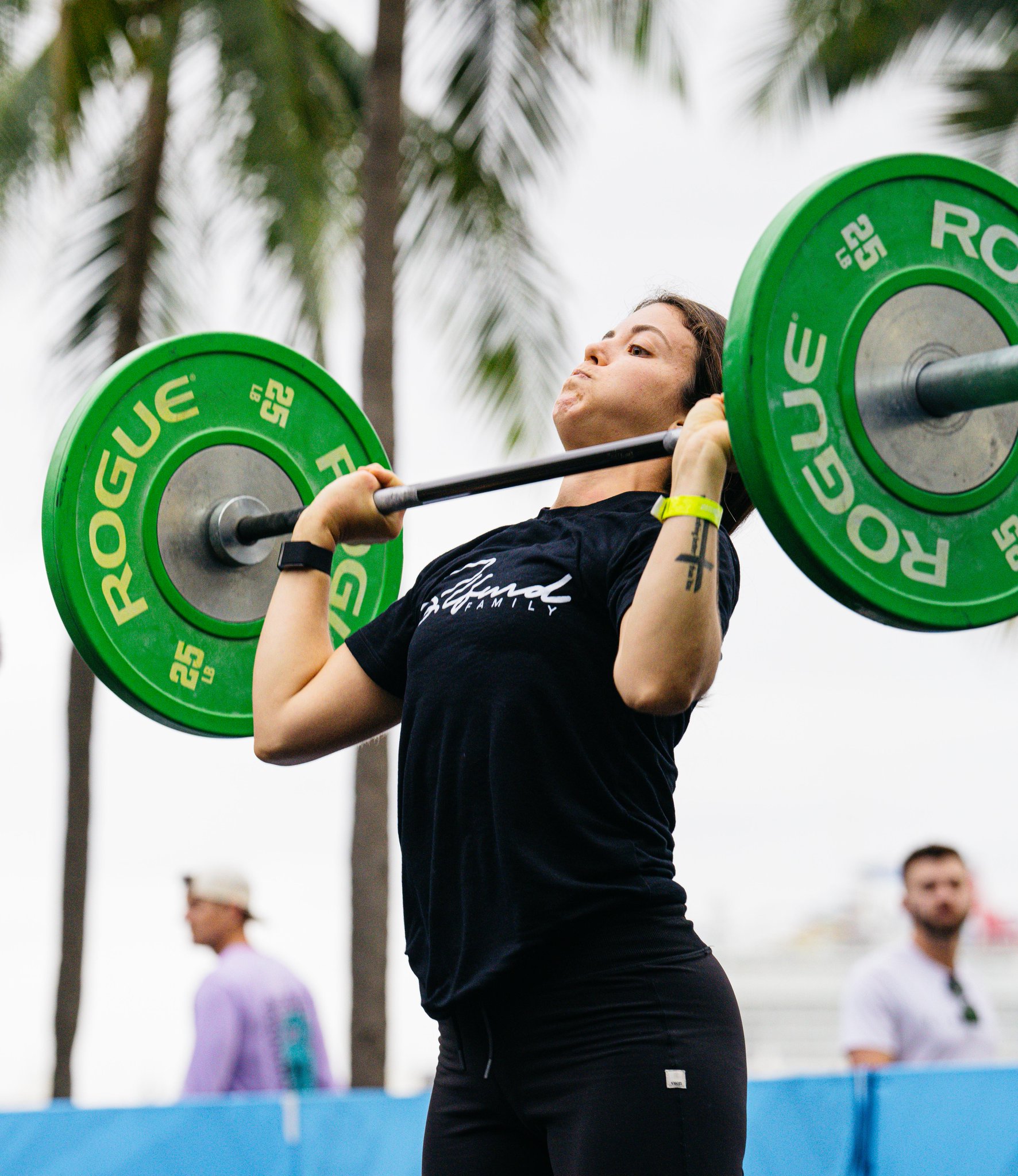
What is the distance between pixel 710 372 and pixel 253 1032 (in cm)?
279

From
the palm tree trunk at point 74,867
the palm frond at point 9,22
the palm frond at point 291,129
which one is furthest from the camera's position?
the palm frond at point 291,129

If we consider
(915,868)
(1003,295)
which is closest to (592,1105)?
(1003,295)

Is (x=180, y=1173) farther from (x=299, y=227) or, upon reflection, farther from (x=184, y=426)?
(x=299, y=227)

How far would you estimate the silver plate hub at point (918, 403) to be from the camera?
1.67 m

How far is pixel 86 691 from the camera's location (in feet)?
25.5

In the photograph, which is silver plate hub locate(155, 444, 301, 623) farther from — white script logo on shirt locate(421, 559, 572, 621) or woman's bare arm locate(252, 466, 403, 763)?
white script logo on shirt locate(421, 559, 572, 621)

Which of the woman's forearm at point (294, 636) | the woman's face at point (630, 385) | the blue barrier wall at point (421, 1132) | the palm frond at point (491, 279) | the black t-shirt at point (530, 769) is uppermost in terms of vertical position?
the palm frond at point (491, 279)

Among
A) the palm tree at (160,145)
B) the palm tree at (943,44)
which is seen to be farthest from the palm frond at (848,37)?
the palm tree at (160,145)

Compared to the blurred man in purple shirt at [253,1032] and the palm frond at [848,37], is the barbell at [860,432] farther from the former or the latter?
the palm frond at [848,37]

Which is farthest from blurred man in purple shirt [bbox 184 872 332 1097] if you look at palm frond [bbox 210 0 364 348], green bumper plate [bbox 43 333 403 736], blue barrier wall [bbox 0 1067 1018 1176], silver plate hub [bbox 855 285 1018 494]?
palm frond [bbox 210 0 364 348]

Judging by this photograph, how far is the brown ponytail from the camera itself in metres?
1.98

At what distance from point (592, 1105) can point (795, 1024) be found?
40278 mm

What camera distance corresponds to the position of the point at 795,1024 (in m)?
39.6

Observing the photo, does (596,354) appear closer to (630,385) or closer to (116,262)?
(630,385)
